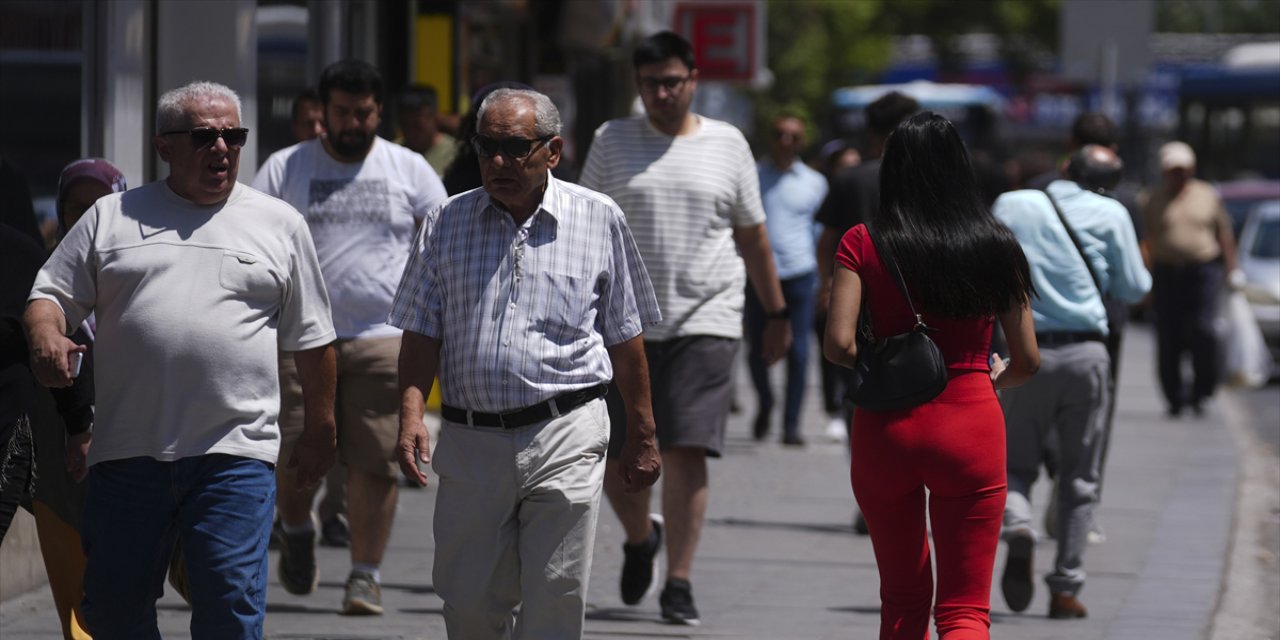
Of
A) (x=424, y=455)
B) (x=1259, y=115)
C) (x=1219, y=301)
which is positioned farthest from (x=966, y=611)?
(x=1259, y=115)

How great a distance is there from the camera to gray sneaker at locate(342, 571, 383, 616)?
7305 millimetres

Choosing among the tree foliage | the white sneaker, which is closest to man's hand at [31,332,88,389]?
the white sneaker

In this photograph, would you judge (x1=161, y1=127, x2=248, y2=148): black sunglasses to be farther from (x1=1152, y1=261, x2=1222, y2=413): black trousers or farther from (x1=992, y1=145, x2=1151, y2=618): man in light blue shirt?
(x1=1152, y1=261, x2=1222, y2=413): black trousers

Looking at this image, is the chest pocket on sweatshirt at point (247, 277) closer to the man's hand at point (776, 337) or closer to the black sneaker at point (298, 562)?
the black sneaker at point (298, 562)

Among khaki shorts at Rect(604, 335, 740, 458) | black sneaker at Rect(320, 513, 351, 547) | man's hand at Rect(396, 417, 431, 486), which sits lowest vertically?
black sneaker at Rect(320, 513, 351, 547)

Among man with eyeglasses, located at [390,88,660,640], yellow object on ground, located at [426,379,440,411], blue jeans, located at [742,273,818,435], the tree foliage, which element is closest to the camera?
man with eyeglasses, located at [390,88,660,640]

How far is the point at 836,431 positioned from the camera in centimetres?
1416

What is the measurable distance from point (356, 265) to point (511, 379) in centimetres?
266

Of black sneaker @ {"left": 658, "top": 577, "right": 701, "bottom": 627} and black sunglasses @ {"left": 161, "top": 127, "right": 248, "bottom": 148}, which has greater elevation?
black sunglasses @ {"left": 161, "top": 127, "right": 248, "bottom": 148}

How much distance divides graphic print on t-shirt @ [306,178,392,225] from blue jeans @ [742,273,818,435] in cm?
601

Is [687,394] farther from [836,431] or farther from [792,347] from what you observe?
[836,431]

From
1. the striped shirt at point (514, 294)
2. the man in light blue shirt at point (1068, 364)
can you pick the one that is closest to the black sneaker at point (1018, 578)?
the man in light blue shirt at point (1068, 364)

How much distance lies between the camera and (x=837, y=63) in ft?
146

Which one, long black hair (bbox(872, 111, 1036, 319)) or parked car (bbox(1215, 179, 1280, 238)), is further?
parked car (bbox(1215, 179, 1280, 238))
